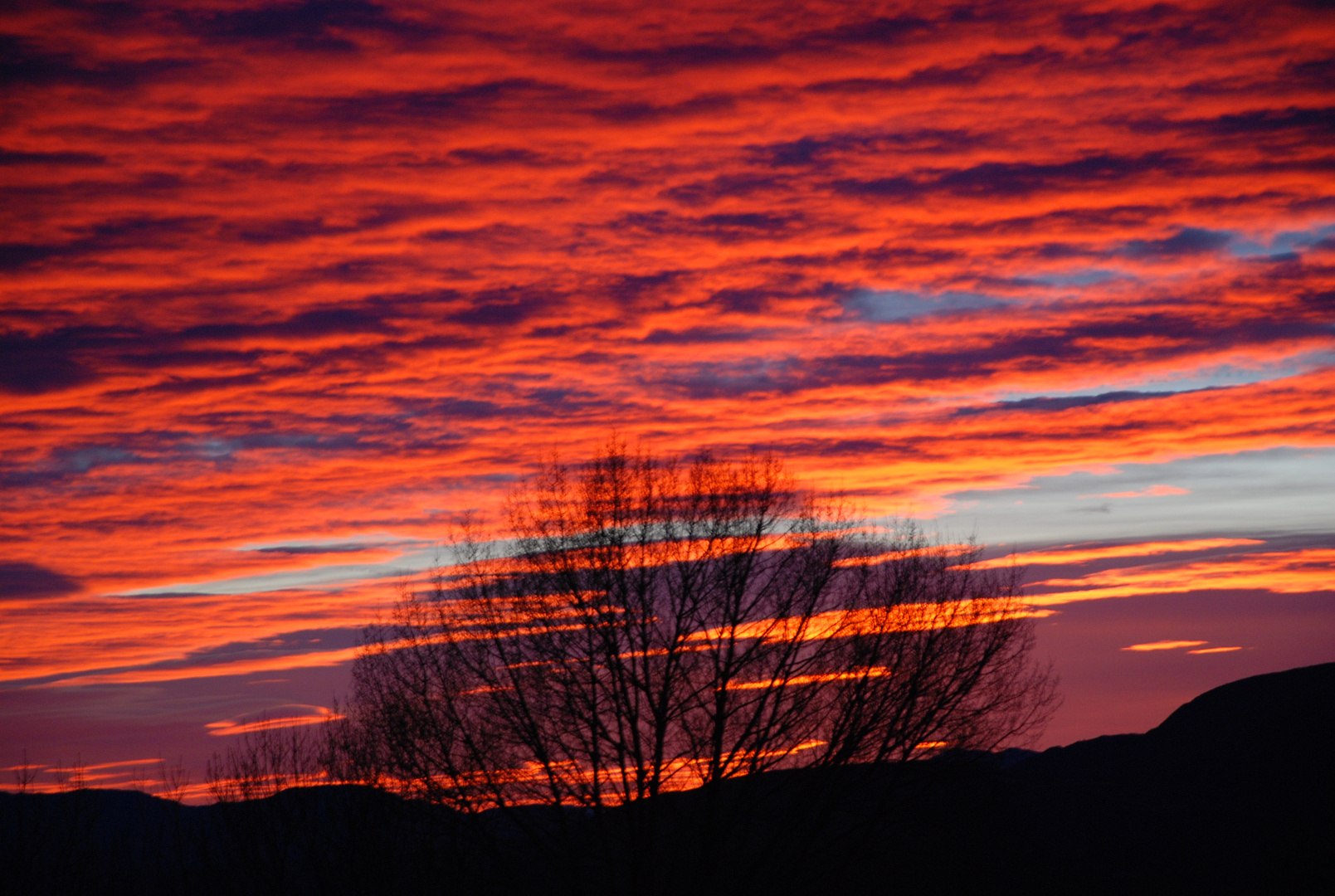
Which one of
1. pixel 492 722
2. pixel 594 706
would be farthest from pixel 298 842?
pixel 594 706

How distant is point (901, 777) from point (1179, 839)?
63.6m

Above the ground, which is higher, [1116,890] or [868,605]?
[868,605]

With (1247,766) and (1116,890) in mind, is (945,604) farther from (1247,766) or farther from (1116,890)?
(1247,766)

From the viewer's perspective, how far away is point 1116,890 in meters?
74.8

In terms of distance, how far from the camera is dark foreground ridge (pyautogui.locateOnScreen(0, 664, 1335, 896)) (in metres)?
29.6

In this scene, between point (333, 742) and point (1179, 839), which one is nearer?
point (333, 742)

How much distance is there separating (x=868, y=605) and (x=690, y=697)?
20.6 feet

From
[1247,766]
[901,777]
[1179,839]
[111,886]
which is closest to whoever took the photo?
[901,777]

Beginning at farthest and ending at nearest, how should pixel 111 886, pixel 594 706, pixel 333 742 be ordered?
pixel 333 742 < pixel 111 886 < pixel 594 706

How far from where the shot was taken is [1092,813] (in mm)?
87688

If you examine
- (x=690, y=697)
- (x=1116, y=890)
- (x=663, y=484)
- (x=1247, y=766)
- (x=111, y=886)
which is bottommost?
(x=1116, y=890)

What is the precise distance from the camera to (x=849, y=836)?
101ft

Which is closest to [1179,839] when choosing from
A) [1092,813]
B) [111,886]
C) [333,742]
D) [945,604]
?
[1092,813]

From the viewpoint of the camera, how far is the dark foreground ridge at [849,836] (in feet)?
97.1
